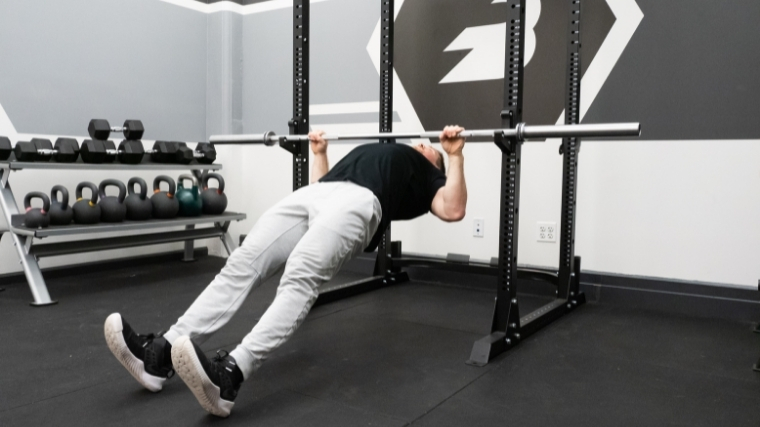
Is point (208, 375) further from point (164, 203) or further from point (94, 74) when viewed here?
point (94, 74)

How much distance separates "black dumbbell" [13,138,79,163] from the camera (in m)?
3.21

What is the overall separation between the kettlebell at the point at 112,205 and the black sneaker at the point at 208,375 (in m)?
2.11

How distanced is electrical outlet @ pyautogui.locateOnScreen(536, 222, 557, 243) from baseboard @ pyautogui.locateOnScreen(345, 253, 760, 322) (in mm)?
181

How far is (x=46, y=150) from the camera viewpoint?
10.8 ft

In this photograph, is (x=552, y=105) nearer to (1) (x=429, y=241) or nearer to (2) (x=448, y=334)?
(1) (x=429, y=241)

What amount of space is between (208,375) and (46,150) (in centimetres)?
238

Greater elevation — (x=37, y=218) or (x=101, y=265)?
(x=37, y=218)

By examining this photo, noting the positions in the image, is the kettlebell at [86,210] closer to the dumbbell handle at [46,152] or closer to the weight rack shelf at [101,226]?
the weight rack shelf at [101,226]

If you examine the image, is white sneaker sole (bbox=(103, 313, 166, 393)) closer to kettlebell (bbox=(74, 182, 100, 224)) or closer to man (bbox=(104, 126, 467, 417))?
man (bbox=(104, 126, 467, 417))

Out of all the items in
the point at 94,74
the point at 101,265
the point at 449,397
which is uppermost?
the point at 94,74

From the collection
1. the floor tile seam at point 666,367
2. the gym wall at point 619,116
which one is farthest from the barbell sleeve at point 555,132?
the gym wall at point 619,116

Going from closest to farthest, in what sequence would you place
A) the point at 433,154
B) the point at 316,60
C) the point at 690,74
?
the point at 433,154 → the point at 690,74 → the point at 316,60

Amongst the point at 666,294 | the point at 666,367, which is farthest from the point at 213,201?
the point at 666,367

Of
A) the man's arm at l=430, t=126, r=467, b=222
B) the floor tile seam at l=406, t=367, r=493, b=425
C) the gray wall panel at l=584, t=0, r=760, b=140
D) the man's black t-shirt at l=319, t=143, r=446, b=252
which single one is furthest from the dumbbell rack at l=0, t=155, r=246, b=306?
the gray wall panel at l=584, t=0, r=760, b=140
